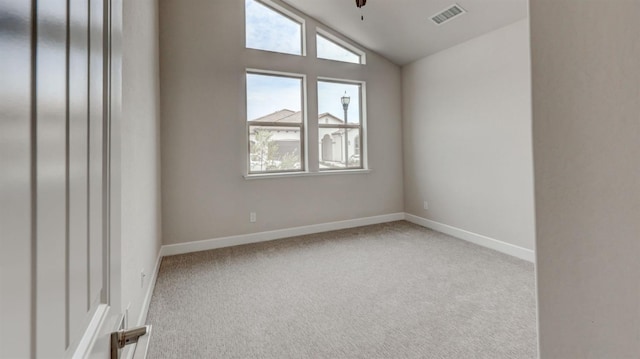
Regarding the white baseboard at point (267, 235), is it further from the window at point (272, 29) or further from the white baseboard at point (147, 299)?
the window at point (272, 29)

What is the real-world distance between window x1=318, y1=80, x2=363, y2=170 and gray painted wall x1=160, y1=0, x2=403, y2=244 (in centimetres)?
20

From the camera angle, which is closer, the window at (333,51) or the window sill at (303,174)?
the window sill at (303,174)

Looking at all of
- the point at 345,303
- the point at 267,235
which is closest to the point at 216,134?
the point at 267,235

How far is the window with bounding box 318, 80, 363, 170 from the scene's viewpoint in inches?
175

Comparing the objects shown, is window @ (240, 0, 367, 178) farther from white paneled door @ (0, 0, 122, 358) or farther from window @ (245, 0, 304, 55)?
white paneled door @ (0, 0, 122, 358)

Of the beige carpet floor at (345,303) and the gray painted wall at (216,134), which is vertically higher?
the gray painted wall at (216,134)

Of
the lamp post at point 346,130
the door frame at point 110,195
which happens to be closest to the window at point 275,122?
the lamp post at point 346,130

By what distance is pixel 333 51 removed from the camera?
14.7 ft

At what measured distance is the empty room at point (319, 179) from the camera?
1.41ft

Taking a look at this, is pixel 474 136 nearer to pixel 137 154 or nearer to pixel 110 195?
pixel 137 154

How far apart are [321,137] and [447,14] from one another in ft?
7.21

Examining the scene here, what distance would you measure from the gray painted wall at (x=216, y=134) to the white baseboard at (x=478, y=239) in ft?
4.52

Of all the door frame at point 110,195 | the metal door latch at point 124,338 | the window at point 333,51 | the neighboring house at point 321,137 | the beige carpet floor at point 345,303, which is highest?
the window at point 333,51

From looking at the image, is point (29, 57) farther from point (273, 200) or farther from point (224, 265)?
point (273, 200)
